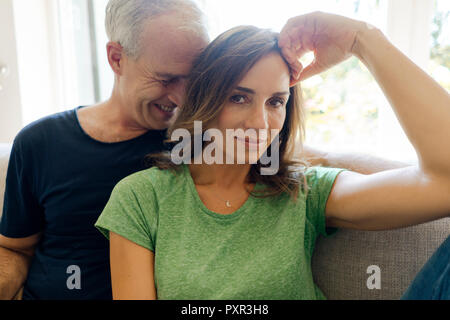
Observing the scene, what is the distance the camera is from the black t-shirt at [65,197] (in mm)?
1119

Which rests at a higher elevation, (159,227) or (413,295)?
(159,227)

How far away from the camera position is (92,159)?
114 centimetres

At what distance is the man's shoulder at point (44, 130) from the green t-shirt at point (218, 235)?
0.37 m

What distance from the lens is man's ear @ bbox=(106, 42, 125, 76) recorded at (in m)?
1.17

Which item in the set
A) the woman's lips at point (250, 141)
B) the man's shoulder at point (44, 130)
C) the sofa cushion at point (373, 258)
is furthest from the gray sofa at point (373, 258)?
the man's shoulder at point (44, 130)

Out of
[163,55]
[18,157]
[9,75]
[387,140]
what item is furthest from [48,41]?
[387,140]

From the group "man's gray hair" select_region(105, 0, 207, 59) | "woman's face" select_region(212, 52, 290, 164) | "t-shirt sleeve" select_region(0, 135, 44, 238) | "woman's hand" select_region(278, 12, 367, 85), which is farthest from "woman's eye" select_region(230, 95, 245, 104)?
"t-shirt sleeve" select_region(0, 135, 44, 238)

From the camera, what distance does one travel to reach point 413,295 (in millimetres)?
812

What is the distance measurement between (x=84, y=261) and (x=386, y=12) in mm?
1502

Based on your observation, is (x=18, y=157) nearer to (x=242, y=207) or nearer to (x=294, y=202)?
(x=242, y=207)

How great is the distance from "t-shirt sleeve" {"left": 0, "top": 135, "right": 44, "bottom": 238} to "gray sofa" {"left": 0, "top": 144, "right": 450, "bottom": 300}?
866 millimetres

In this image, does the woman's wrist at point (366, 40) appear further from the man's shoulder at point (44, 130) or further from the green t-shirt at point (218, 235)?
the man's shoulder at point (44, 130)

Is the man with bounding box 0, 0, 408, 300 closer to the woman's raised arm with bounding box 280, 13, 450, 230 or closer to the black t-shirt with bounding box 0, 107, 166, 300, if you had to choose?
the black t-shirt with bounding box 0, 107, 166, 300
